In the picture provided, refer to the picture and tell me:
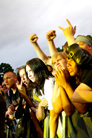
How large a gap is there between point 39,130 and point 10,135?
113 cm

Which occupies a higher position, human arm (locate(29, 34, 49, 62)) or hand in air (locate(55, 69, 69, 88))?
human arm (locate(29, 34, 49, 62))

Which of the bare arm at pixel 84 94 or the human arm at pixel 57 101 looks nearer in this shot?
the bare arm at pixel 84 94

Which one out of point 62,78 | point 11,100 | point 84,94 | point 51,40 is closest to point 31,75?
point 51,40

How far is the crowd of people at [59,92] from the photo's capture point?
2213 millimetres

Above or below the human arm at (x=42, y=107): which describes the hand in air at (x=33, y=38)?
above

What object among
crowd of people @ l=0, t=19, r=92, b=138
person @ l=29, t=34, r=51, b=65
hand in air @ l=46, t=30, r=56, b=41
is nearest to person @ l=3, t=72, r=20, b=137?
crowd of people @ l=0, t=19, r=92, b=138

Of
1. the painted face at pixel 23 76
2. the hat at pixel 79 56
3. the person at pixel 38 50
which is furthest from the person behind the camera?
the painted face at pixel 23 76

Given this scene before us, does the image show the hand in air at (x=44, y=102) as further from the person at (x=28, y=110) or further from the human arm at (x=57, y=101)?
the person at (x=28, y=110)

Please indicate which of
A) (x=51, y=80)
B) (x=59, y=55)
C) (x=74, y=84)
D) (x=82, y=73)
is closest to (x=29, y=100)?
(x=51, y=80)

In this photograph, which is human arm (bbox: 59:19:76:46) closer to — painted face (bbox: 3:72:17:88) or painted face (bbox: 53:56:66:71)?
painted face (bbox: 53:56:66:71)

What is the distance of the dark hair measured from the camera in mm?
3254

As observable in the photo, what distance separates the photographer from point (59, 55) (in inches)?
115

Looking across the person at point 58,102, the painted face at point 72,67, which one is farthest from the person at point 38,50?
the painted face at point 72,67

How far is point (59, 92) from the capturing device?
2662mm
